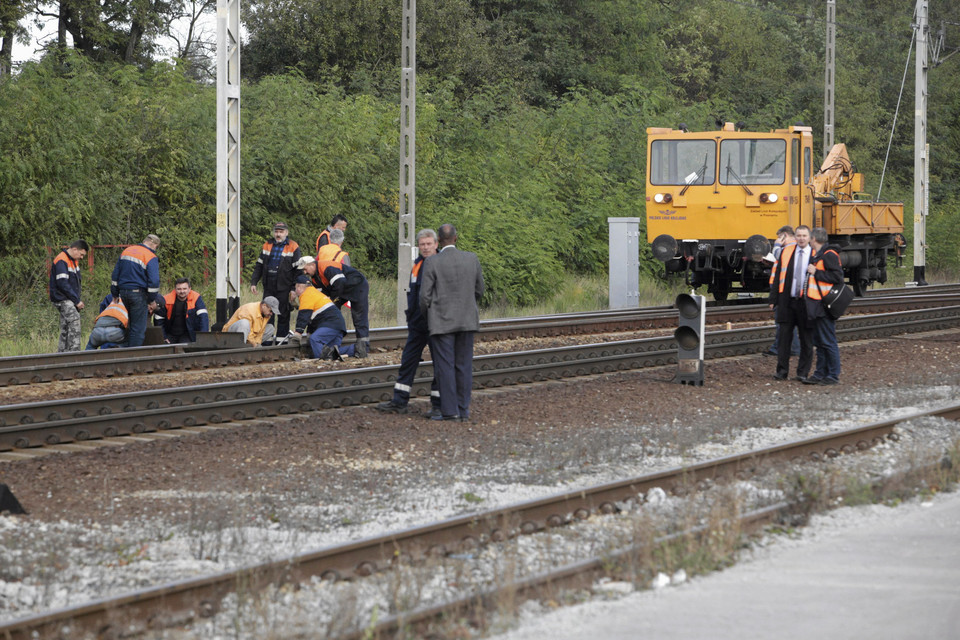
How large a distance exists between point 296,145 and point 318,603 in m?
20.3

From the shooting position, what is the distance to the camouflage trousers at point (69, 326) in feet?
51.8

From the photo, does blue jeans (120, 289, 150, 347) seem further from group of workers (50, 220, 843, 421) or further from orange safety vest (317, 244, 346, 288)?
orange safety vest (317, 244, 346, 288)

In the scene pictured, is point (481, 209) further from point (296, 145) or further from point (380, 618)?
point (380, 618)

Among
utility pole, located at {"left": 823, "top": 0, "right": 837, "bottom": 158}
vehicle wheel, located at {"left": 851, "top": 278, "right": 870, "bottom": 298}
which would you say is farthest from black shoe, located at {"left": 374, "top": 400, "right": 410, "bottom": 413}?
utility pole, located at {"left": 823, "top": 0, "right": 837, "bottom": 158}

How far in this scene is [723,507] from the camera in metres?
6.97

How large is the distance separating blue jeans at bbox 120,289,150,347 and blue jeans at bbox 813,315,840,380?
8.65 meters

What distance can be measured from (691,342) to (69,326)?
325 inches

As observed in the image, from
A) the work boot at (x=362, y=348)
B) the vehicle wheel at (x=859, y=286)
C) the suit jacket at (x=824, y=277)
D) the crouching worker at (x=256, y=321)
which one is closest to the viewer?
the suit jacket at (x=824, y=277)

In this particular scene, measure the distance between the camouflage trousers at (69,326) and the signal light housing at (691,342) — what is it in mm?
7995

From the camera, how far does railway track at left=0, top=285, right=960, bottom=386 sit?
1334 centimetres

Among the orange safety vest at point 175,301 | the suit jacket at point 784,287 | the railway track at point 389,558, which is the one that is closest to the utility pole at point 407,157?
the orange safety vest at point 175,301

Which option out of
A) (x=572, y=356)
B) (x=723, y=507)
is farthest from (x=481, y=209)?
(x=723, y=507)

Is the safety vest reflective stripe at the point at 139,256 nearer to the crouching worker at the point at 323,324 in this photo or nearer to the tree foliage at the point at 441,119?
the crouching worker at the point at 323,324

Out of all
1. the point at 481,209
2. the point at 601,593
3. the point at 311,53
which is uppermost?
the point at 311,53
